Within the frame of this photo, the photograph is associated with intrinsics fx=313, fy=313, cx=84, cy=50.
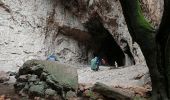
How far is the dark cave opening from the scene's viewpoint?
963 inches

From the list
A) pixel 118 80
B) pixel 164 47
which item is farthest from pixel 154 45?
pixel 118 80

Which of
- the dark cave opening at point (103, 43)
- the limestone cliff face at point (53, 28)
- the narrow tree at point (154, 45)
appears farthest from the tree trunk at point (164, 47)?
the dark cave opening at point (103, 43)

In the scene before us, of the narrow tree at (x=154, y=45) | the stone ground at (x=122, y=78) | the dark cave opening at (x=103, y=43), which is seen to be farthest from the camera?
the dark cave opening at (x=103, y=43)

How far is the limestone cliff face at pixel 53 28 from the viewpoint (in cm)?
2106

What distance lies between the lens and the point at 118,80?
1436 cm

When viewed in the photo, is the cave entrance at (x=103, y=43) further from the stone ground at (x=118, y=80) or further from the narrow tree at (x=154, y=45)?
the narrow tree at (x=154, y=45)

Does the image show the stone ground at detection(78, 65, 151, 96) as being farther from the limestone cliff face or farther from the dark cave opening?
the dark cave opening

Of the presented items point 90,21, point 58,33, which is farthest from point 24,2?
point 90,21

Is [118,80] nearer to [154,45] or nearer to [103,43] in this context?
[154,45]

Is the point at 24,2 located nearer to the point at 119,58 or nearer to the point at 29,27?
the point at 29,27

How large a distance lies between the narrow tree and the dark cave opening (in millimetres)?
15096

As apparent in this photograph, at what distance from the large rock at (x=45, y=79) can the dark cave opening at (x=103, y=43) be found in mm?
12383

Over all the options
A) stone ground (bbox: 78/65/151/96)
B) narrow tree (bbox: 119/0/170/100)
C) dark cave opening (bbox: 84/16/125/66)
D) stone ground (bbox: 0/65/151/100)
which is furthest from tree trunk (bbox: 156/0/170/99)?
dark cave opening (bbox: 84/16/125/66)

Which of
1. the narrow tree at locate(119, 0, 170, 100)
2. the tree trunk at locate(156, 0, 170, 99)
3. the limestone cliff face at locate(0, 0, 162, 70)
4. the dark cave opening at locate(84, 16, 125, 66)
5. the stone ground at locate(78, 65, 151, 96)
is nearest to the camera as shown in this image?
the tree trunk at locate(156, 0, 170, 99)
